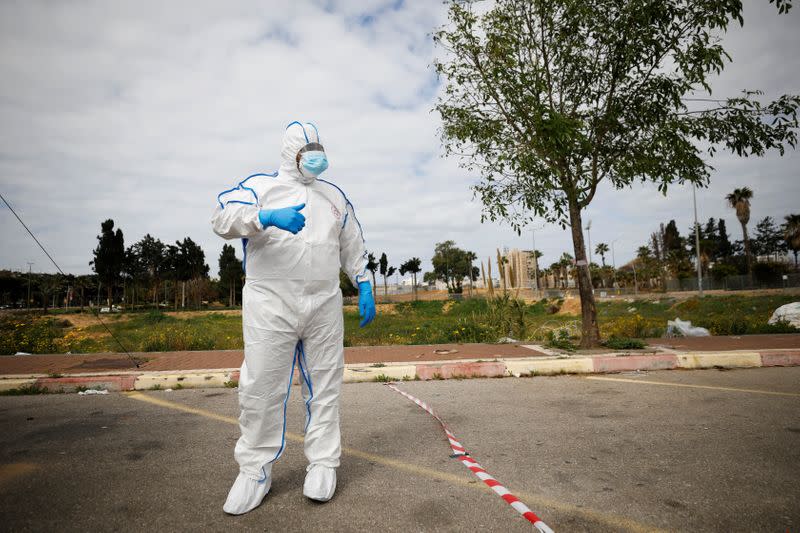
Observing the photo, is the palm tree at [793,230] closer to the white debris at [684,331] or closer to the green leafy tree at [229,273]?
the white debris at [684,331]

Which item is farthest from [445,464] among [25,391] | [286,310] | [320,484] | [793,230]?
[793,230]

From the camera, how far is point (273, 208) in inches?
113

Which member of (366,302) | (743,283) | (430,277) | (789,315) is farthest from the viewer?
(430,277)

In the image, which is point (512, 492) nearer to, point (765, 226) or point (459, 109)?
point (459, 109)

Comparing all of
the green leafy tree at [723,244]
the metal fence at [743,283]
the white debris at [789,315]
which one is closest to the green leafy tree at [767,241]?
the green leafy tree at [723,244]

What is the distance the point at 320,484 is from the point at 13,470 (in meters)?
2.21

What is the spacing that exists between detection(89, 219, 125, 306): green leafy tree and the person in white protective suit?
5774 cm

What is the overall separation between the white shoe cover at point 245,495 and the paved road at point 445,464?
0.06 meters

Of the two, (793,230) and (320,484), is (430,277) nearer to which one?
(793,230)

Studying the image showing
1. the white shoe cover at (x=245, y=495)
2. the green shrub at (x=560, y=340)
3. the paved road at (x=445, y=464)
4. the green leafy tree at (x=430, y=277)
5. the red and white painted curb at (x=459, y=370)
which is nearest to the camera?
the paved road at (x=445, y=464)

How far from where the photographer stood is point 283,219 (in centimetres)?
259

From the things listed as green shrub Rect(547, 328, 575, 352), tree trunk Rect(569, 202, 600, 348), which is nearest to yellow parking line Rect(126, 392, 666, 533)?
green shrub Rect(547, 328, 575, 352)

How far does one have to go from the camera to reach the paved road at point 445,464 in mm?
2334

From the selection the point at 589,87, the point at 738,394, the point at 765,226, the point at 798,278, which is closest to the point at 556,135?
the point at 589,87
